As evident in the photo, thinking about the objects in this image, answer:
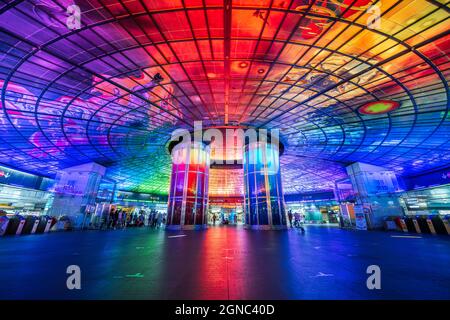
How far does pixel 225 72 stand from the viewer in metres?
14.3

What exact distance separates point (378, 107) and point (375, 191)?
1790cm

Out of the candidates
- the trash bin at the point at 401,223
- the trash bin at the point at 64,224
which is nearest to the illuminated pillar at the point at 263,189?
the trash bin at the point at 401,223

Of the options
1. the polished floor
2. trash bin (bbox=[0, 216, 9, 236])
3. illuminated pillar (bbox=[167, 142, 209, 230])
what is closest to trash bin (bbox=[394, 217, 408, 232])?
the polished floor

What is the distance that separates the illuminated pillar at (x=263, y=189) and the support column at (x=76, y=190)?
81.7 ft

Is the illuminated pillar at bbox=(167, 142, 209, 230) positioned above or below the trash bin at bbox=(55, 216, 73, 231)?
above

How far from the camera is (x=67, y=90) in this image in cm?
1476

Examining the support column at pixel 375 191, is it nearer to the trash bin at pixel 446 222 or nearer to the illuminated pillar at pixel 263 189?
the trash bin at pixel 446 222

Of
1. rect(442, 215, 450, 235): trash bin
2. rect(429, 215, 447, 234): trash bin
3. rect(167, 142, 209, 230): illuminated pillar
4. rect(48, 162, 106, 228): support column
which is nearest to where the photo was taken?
rect(442, 215, 450, 235): trash bin

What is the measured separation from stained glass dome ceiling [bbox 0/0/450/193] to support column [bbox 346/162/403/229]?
544cm

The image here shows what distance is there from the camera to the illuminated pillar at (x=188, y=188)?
24.7 metres

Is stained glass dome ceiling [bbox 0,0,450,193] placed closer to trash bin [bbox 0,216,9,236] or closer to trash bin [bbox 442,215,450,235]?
trash bin [bbox 442,215,450,235]

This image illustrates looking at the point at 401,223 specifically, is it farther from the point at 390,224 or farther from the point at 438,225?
the point at 438,225

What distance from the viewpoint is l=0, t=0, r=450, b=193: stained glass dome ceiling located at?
31.4ft

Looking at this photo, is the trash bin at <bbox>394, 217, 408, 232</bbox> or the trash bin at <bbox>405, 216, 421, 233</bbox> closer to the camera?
the trash bin at <bbox>405, 216, 421, 233</bbox>
